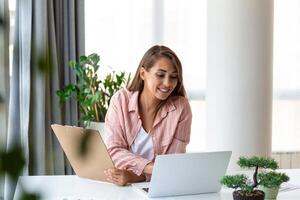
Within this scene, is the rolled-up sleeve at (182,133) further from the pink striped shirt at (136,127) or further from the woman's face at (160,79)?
the woman's face at (160,79)

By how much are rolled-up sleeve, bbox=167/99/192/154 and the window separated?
1.69m

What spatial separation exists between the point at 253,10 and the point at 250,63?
0.34 meters

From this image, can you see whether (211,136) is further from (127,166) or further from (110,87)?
(127,166)

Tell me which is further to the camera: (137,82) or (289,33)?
(289,33)

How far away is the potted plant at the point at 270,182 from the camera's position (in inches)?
71.6

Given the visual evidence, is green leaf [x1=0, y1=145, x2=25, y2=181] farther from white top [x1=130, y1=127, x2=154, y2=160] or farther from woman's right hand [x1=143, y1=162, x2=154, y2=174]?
white top [x1=130, y1=127, x2=154, y2=160]

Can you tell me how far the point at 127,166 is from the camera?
231 centimetres

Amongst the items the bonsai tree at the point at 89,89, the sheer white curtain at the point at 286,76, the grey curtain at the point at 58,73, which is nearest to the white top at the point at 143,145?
the grey curtain at the point at 58,73

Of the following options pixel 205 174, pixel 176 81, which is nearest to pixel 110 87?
pixel 176 81

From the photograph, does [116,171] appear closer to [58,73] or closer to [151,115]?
[151,115]

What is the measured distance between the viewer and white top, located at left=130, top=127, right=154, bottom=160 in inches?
96.6

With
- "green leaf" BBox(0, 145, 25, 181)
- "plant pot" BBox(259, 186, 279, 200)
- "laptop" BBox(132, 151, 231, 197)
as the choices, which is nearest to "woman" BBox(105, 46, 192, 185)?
"laptop" BBox(132, 151, 231, 197)

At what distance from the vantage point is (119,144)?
242 cm

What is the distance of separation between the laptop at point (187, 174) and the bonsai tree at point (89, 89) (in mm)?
1727
